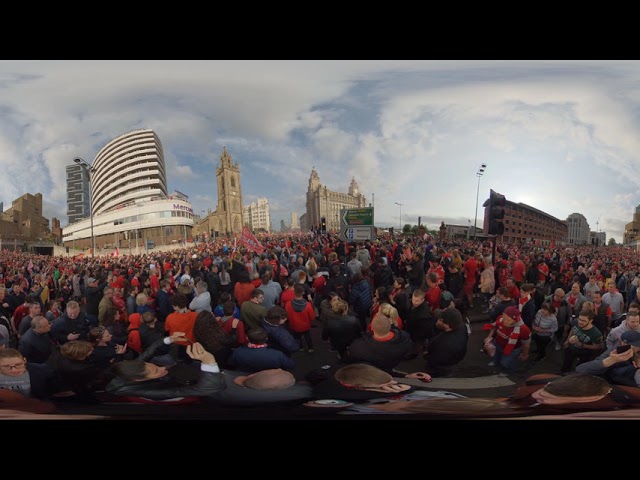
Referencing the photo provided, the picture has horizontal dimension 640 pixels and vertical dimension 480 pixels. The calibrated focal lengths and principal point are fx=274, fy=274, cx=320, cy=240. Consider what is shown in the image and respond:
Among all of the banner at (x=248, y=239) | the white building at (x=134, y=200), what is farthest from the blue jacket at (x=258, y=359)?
the white building at (x=134, y=200)

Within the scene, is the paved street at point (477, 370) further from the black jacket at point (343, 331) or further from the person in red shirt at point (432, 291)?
the person in red shirt at point (432, 291)

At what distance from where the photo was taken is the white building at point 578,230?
2.17 metres

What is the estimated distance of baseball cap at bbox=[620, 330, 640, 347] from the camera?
1.91 metres

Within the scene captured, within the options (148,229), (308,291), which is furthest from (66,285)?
(308,291)

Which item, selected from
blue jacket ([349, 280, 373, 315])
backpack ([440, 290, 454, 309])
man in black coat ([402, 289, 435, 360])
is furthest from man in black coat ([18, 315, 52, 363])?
backpack ([440, 290, 454, 309])

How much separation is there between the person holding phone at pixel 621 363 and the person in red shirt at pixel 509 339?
428mm

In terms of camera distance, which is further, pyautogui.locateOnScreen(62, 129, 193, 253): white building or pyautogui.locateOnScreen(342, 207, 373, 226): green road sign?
pyautogui.locateOnScreen(62, 129, 193, 253): white building

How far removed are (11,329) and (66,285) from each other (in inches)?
20.0

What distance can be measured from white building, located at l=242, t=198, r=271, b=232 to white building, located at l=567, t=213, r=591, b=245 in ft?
7.84

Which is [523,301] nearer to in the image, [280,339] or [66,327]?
[280,339]

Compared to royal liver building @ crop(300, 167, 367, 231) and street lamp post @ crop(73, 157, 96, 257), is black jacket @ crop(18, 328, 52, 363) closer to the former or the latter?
street lamp post @ crop(73, 157, 96, 257)

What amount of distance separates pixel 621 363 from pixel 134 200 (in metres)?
3.80

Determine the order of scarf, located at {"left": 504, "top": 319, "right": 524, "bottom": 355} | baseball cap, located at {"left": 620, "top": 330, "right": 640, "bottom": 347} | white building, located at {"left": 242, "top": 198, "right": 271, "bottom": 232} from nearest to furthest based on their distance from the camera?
1. baseball cap, located at {"left": 620, "top": 330, "right": 640, "bottom": 347}
2. scarf, located at {"left": 504, "top": 319, "right": 524, "bottom": 355}
3. white building, located at {"left": 242, "top": 198, "right": 271, "bottom": 232}

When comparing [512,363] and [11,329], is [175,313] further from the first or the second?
[512,363]
